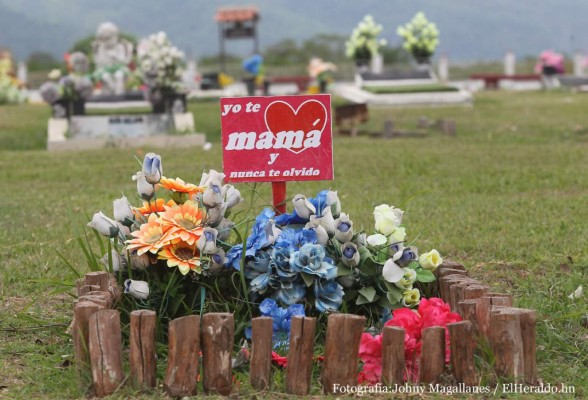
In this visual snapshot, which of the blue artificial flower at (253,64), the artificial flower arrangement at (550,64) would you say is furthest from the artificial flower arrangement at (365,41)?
the artificial flower arrangement at (550,64)

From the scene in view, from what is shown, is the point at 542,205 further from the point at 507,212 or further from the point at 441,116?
the point at 441,116

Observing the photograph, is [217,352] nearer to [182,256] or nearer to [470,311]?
[182,256]

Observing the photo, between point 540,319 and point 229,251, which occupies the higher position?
point 229,251

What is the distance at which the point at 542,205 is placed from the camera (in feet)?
24.4

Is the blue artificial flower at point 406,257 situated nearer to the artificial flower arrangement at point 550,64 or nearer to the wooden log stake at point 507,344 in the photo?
the wooden log stake at point 507,344

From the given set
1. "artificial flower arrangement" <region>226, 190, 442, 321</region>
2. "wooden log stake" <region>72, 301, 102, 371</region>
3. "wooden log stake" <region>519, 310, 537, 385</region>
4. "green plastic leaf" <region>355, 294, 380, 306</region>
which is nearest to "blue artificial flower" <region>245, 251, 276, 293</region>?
"artificial flower arrangement" <region>226, 190, 442, 321</region>

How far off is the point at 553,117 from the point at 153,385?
614 inches

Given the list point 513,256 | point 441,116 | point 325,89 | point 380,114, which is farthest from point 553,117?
point 513,256

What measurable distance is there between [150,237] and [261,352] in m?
0.73

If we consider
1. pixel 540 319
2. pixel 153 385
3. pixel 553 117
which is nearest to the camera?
pixel 153 385

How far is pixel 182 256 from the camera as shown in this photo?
3.94m

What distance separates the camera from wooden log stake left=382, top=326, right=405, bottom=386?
3.40m

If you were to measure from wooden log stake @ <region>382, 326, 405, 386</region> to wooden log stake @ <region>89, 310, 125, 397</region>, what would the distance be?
0.91m

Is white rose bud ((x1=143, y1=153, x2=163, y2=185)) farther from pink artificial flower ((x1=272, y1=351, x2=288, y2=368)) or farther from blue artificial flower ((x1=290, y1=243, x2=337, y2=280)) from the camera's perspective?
pink artificial flower ((x1=272, y1=351, x2=288, y2=368))
